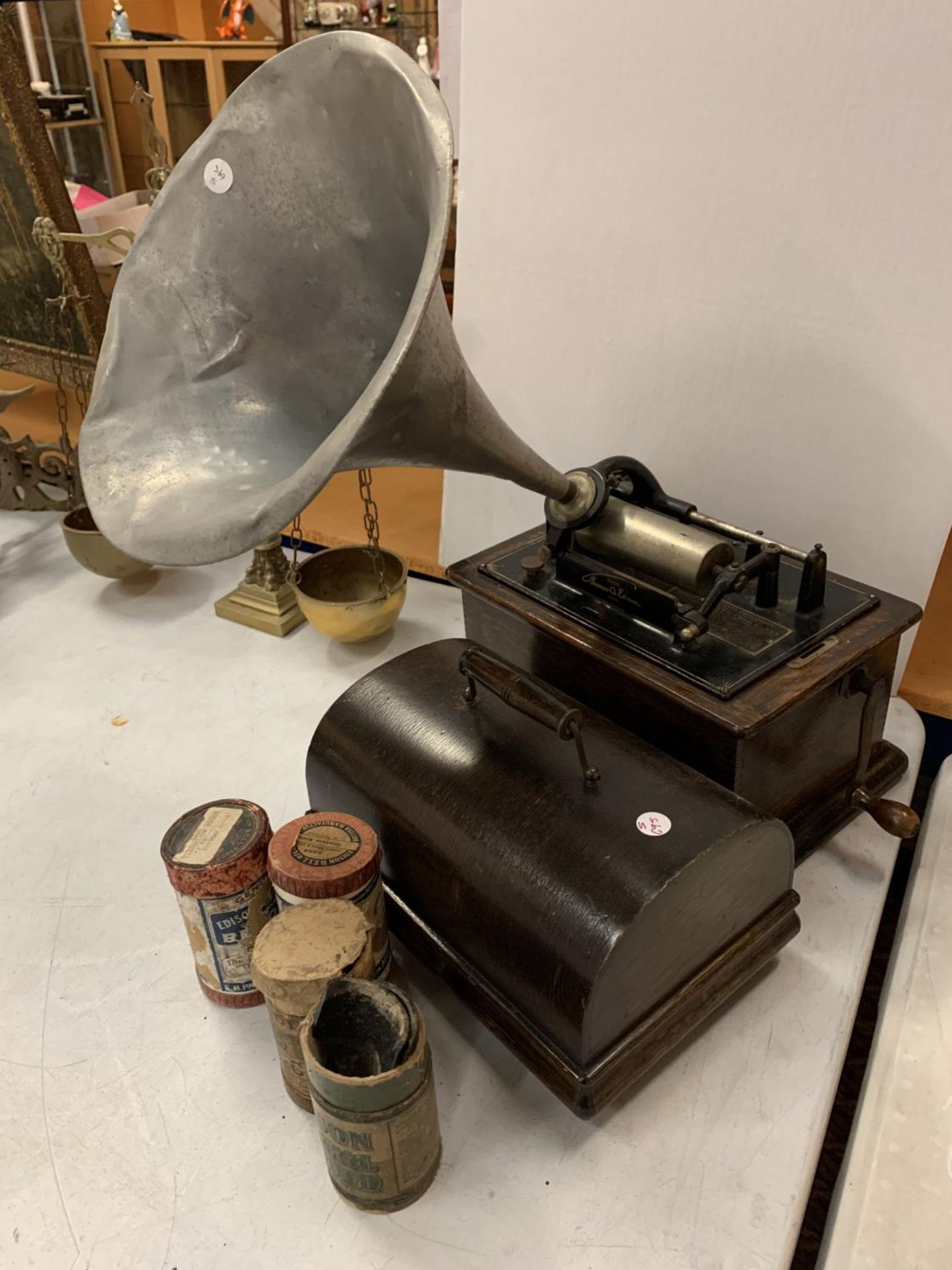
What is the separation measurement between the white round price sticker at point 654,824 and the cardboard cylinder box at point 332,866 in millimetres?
282

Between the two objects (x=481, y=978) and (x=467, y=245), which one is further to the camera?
(x=467, y=245)

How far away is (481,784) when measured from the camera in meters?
1.02

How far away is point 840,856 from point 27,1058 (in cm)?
103

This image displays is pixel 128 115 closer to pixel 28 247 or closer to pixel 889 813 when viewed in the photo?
pixel 28 247

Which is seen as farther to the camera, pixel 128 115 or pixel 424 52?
pixel 128 115

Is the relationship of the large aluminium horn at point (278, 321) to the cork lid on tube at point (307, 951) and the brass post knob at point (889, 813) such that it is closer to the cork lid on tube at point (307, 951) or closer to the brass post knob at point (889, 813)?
the cork lid on tube at point (307, 951)

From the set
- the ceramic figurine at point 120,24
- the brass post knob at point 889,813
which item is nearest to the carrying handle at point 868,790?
the brass post knob at point 889,813

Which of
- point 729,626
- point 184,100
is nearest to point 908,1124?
point 729,626

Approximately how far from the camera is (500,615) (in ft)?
4.35

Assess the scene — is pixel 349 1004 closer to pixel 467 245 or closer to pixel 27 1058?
pixel 27 1058

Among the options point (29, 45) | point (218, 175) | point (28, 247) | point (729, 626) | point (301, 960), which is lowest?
point (301, 960)

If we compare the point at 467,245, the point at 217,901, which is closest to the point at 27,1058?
the point at 217,901

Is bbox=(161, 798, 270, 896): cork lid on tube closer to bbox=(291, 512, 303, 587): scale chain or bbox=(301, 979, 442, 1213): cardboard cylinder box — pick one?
bbox=(301, 979, 442, 1213): cardboard cylinder box

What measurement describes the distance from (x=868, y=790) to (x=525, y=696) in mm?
556
